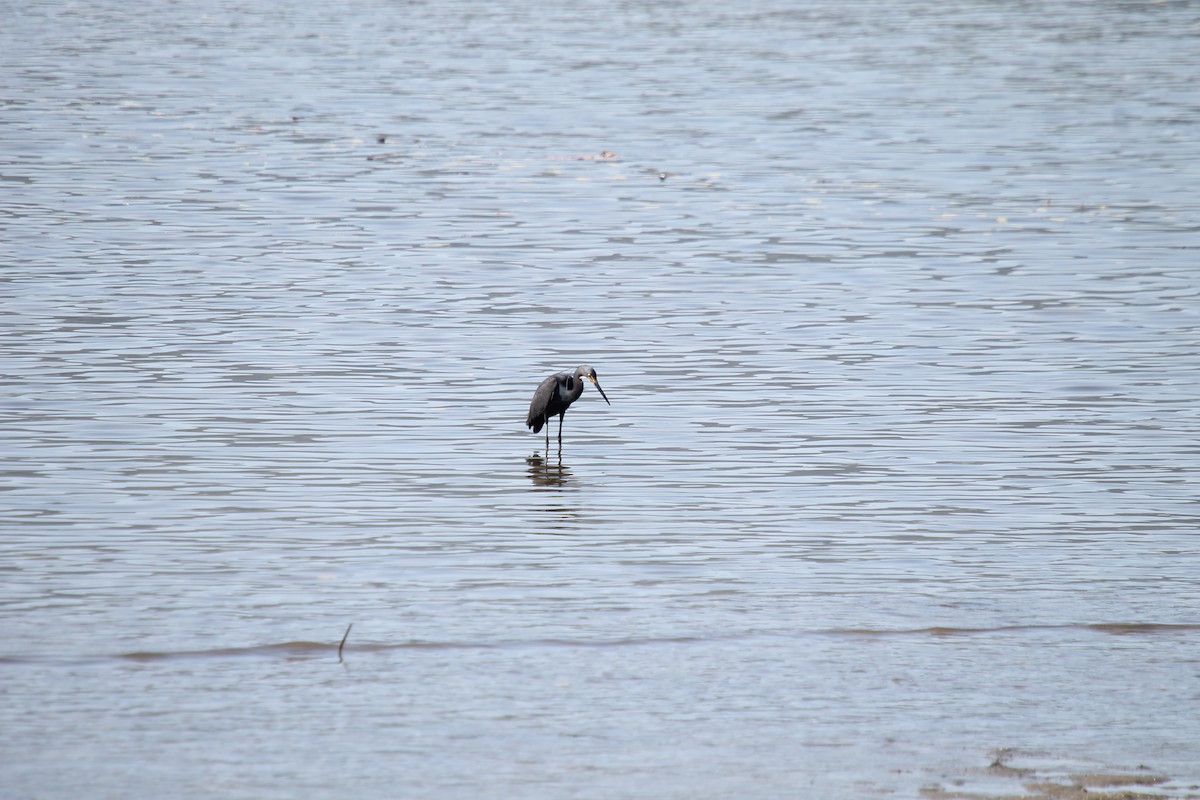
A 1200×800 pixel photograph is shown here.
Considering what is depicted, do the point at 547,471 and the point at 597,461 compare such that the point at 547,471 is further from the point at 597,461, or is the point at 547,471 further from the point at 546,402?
the point at 546,402

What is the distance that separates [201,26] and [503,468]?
4104 centimetres

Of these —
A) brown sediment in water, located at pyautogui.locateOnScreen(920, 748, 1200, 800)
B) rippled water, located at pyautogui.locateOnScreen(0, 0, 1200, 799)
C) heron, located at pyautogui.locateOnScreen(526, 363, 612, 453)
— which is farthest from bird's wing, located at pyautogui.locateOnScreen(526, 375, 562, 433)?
brown sediment in water, located at pyautogui.locateOnScreen(920, 748, 1200, 800)

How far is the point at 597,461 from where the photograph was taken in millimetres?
14656

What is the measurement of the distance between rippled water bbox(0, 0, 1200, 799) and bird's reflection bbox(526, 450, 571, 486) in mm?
57

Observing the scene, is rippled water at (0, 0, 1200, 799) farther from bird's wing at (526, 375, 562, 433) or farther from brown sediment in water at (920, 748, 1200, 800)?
bird's wing at (526, 375, 562, 433)

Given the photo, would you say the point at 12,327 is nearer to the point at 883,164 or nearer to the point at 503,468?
the point at 503,468

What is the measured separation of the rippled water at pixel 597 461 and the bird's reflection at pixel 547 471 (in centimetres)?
6

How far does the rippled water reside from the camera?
895cm

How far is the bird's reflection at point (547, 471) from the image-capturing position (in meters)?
13.8

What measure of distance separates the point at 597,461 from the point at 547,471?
2.11 feet

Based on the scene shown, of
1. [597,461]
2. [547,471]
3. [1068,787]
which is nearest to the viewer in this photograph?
[1068,787]

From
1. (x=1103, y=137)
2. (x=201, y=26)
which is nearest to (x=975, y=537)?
(x=1103, y=137)

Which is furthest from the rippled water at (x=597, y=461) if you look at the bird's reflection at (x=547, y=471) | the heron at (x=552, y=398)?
the heron at (x=552, y=398)

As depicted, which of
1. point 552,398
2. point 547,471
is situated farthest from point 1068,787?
point 552,398
